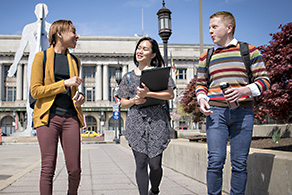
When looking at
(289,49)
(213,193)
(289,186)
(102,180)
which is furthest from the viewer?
(289,49)

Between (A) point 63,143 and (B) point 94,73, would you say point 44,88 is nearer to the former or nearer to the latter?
(A) point 63,143

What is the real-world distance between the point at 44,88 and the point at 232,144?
2.03 metres

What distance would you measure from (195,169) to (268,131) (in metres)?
11.7

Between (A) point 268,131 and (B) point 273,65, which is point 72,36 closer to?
(B) point 273,65

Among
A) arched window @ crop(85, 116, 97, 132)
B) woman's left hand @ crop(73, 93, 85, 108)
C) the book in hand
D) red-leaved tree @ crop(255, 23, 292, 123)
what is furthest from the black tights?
Result: arched window @ crop(85, 116, 97, 132)

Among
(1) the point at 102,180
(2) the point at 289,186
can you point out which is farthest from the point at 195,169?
(2) the point at 289,186

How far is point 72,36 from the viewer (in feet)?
11.6

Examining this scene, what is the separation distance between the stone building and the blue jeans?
54668mm

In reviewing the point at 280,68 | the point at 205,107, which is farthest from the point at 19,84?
the point at 205,107

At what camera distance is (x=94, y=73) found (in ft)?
204

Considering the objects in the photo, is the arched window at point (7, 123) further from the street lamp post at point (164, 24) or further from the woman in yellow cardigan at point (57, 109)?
the woman in yellow cardigan at point (57, 109)

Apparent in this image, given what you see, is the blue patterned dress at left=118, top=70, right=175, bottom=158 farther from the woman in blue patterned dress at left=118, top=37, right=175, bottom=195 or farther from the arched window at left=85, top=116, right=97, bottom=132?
the arched window at left=85, top=116, right=97, bottom=132

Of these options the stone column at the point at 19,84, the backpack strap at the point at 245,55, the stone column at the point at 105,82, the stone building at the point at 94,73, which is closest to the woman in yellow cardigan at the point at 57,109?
the backpack strap at the point at 245,55

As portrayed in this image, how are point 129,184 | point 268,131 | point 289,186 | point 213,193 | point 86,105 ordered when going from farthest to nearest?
point 86,105 < point 268,131 < point 129,184 < point 289,186 < point 213,193
